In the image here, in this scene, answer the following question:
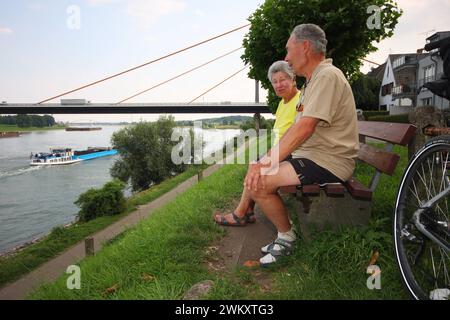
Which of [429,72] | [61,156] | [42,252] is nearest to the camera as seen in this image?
[42,252]

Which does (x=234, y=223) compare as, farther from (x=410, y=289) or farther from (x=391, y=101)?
(x=391, y=101)

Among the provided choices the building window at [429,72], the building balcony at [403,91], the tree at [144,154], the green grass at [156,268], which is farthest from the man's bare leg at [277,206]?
the building balcony at [403,91]

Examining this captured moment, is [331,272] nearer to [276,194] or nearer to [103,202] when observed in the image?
[276,194]

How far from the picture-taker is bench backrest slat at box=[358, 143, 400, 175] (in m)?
2.45

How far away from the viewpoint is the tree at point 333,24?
1040cm

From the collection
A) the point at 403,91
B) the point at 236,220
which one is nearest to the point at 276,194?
the point at 236,220

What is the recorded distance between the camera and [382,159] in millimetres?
2637

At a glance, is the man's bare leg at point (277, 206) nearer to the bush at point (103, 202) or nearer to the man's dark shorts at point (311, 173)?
the man's dark shorts at point (311, 173)

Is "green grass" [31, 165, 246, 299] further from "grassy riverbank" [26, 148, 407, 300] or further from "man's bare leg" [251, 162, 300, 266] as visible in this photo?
"man's bare leg" [251, 162, 300, 266]

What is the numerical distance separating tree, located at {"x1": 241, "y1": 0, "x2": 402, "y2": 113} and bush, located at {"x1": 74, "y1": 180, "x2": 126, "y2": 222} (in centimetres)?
1210

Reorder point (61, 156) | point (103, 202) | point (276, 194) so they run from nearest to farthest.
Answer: point (276, 194), point (103, 202), point (61, 156)

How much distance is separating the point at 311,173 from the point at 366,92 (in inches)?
1695

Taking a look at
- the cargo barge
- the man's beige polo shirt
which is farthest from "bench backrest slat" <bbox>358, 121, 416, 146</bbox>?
the cargo barge
